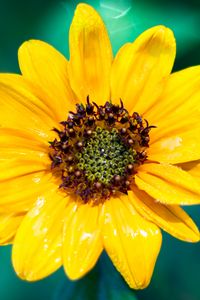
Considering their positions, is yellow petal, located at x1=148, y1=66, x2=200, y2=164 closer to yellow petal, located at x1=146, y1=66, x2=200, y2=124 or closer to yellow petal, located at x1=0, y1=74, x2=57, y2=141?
yellow petal, located at x1=146, y1=66, x2=200, y2=124

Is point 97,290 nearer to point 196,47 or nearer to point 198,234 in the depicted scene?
point 198,234

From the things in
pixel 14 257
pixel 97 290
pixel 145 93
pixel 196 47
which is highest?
pixel 196 47

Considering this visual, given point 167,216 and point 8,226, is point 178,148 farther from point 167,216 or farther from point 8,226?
point 8,226

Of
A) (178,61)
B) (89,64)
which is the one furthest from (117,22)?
(89,64)

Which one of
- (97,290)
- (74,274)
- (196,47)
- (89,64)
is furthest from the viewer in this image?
(196,47)

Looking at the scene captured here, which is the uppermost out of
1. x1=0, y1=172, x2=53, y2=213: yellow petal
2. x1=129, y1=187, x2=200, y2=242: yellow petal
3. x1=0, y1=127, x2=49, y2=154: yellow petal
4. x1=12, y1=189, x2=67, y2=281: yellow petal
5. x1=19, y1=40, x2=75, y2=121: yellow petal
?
x1=19, y1=40, x2=75, y2=121: yellow petal

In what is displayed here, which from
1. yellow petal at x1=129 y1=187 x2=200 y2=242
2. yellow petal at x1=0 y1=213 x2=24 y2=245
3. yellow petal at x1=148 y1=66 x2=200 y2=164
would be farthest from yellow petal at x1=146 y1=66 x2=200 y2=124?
yellow petal at x1=0 y1=213 x2=24 y2=245

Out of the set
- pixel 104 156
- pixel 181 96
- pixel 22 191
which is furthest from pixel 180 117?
pixel 22 191
